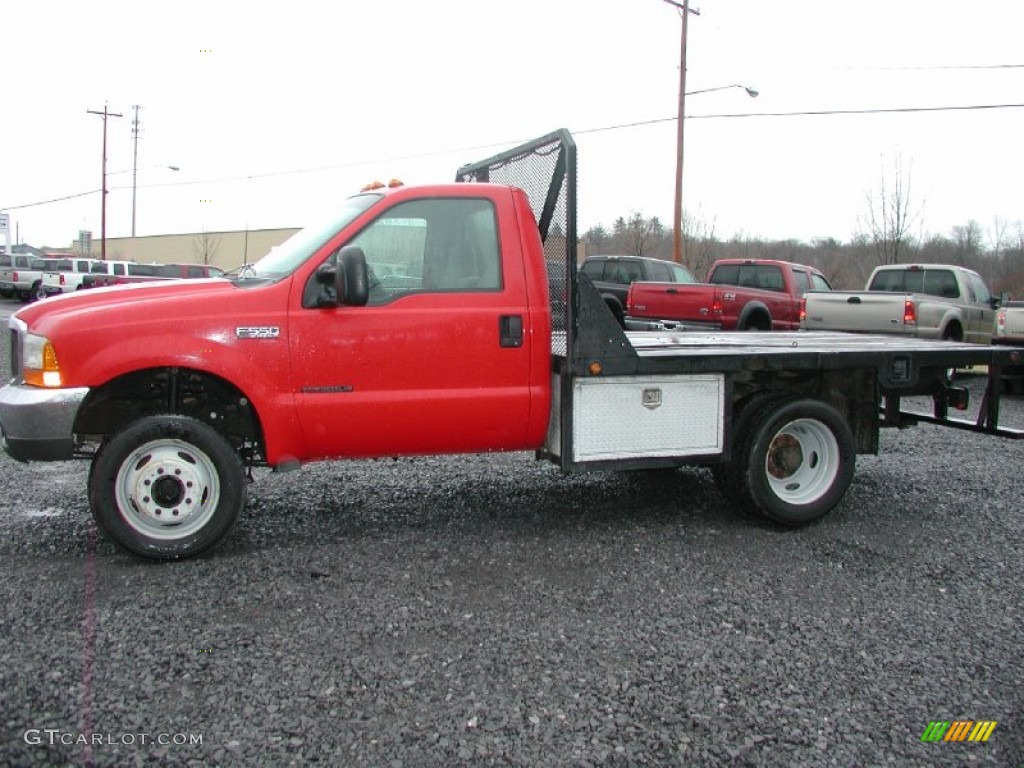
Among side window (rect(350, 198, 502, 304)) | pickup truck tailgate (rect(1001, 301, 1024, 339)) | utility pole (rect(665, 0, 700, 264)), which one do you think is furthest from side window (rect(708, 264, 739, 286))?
side window (rect(350, 198, 502, 304))

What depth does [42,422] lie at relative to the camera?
468 cm

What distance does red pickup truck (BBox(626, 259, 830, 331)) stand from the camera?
1548 cm

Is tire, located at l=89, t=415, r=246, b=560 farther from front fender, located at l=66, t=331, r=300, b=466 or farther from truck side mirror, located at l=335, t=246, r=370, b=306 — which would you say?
truck side mirror, located at l=335, t=246, r=370, b=306

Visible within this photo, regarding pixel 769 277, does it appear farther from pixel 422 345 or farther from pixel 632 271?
pixel 422 345

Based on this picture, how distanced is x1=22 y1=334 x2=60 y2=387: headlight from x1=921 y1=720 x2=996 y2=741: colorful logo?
14.4 ft

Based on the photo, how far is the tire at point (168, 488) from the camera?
4.80 metres

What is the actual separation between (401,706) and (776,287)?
14.8 meters

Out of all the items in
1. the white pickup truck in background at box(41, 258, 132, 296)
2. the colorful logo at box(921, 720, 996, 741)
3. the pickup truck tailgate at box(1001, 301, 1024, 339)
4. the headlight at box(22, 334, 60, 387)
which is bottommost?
the colorful logo at box(921, 720, 996, 741)

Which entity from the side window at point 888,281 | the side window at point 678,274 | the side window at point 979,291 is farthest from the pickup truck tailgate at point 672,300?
the side window at point 979,291

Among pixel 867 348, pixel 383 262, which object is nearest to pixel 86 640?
pixel 383 262

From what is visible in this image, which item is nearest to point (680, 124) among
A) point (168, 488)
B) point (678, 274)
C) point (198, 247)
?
point (678, 274)

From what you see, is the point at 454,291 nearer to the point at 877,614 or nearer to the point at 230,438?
the point at 230,438

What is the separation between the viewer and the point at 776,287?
16781 millimetres

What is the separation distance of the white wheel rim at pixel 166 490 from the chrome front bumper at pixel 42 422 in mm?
352
